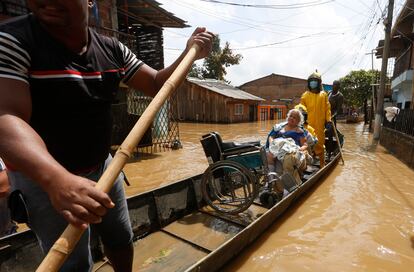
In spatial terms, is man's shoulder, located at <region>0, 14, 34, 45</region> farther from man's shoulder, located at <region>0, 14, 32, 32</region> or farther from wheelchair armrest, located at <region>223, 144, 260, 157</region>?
wheelchair armrest, located at <region>223, 144, 260, 157</region>

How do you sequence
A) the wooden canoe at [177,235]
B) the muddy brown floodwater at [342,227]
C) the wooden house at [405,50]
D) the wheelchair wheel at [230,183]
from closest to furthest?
the wooden canoe at [177,235] → the muddy brown floodwater at [342,227] → the wheelchair wheel at [230,183] → the wooden house at [405,50]

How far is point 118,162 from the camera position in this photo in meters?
1.18

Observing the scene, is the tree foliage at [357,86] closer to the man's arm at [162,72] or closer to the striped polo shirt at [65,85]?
the man's arm at [162,72]

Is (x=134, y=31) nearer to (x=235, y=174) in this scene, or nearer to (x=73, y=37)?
(x=235, y=174)

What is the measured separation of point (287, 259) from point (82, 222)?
3162 millimetres

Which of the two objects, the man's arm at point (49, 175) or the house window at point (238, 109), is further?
the house window at point (238, 109)

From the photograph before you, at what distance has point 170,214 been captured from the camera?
161 inches

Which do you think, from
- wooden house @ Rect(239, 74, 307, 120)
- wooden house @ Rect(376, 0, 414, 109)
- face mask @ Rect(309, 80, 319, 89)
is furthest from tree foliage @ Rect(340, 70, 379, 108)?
face mask @ Rect(309, 80, 319, 89)

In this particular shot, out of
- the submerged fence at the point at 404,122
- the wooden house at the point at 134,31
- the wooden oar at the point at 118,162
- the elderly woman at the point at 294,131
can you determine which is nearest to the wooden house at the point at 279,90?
the submerged fence at the point at 404,122

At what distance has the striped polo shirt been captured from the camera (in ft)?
3.62

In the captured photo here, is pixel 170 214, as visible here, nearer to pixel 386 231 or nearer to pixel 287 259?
pixel 287 259

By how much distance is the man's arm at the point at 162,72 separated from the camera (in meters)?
1.79

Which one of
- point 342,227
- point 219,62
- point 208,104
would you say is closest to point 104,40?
point 342,227

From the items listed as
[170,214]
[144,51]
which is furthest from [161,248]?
[144,51]
